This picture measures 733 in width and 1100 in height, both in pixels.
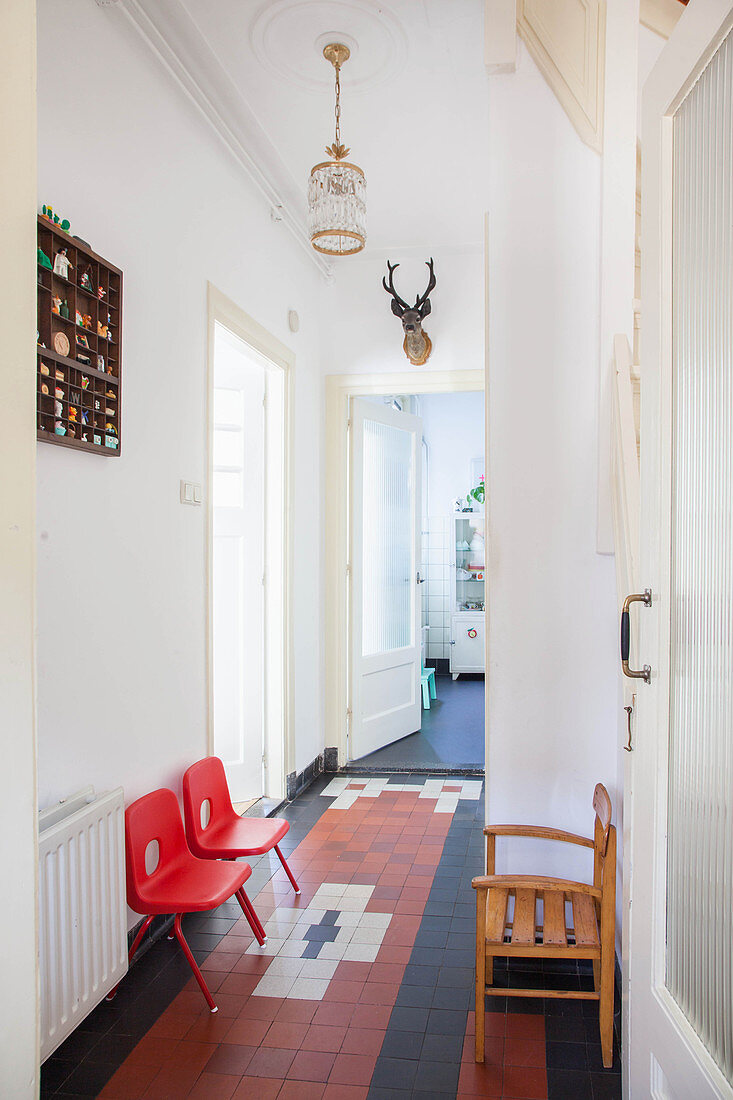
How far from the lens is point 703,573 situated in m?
1.39

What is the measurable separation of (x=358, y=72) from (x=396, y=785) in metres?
3.71

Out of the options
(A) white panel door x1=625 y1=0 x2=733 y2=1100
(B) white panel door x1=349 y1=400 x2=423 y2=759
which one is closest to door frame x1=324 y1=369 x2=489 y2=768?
(B) white panel door x1=349 y1=400 x2=423 y2=759

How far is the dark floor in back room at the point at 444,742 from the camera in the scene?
5.28m

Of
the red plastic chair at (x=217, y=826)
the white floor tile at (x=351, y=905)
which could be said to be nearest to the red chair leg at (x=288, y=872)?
the red plastic chair at (x=217, y=826)

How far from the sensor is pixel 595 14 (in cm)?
270

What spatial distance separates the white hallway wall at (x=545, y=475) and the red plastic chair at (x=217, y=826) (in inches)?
36.8

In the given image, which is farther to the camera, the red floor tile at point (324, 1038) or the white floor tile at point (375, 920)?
the white floor tile at point (375, 920)

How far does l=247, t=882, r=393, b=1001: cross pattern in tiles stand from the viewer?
103 inches

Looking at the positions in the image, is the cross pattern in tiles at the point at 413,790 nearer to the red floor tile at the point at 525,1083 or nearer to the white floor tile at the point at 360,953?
the white floor tile at the point at 360,953

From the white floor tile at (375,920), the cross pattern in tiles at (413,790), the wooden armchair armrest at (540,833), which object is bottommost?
the cross pattern in tiles at (413,790)

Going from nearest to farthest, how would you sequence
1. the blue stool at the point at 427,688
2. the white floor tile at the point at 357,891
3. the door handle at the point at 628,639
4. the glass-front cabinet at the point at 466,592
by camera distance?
the door handle at the point at 628,639 → the white floor tile at the point at 357,891 → the blue stool at the point at 427,688 → the glass-front cabinet at the point at 466,592

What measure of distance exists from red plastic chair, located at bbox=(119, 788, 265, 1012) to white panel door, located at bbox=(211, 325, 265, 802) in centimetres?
151

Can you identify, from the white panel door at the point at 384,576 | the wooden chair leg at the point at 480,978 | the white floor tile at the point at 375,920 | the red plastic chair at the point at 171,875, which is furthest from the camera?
the white panel door at the point at 384,576

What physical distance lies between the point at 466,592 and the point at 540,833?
21.0 feet
